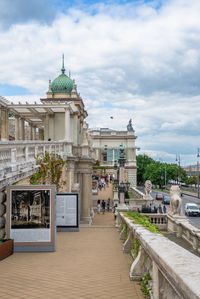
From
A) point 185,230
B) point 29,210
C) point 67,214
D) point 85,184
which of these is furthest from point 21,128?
point 29,210

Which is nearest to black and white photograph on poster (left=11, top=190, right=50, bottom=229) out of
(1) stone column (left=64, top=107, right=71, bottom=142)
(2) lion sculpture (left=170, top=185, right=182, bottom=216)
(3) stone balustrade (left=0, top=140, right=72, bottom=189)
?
(3) stone balustrade (left=0, top=140, right=72, bottom=189)

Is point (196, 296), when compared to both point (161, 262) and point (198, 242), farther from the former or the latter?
point (198, 242)

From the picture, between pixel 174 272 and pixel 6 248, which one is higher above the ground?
pixel 174 272

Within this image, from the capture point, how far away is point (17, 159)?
1716cm

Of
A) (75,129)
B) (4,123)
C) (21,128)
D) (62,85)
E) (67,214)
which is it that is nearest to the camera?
(67,214)

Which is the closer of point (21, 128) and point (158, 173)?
point (21, 128)

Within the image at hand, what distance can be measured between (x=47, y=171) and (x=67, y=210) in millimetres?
2040

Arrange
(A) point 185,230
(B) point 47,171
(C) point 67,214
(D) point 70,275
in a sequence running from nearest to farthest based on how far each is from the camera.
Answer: (D) point 70,275 < (A) point 185,230 < (C) point 67,214 < (B) point 47,171

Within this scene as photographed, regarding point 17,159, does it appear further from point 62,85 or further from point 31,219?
point 62,85

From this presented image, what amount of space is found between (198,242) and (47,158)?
26.3 feet

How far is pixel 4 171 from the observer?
1415 cm

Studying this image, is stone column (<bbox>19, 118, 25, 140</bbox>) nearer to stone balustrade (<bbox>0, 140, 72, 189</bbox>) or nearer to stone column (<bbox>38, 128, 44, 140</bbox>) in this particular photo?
stone column (<bbox>38, 128, 44, 140</bbox>)

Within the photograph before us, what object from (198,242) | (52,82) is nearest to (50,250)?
(198,242)

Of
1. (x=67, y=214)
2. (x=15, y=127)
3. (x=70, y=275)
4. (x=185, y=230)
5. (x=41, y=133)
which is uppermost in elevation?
(x=41, y=133)
